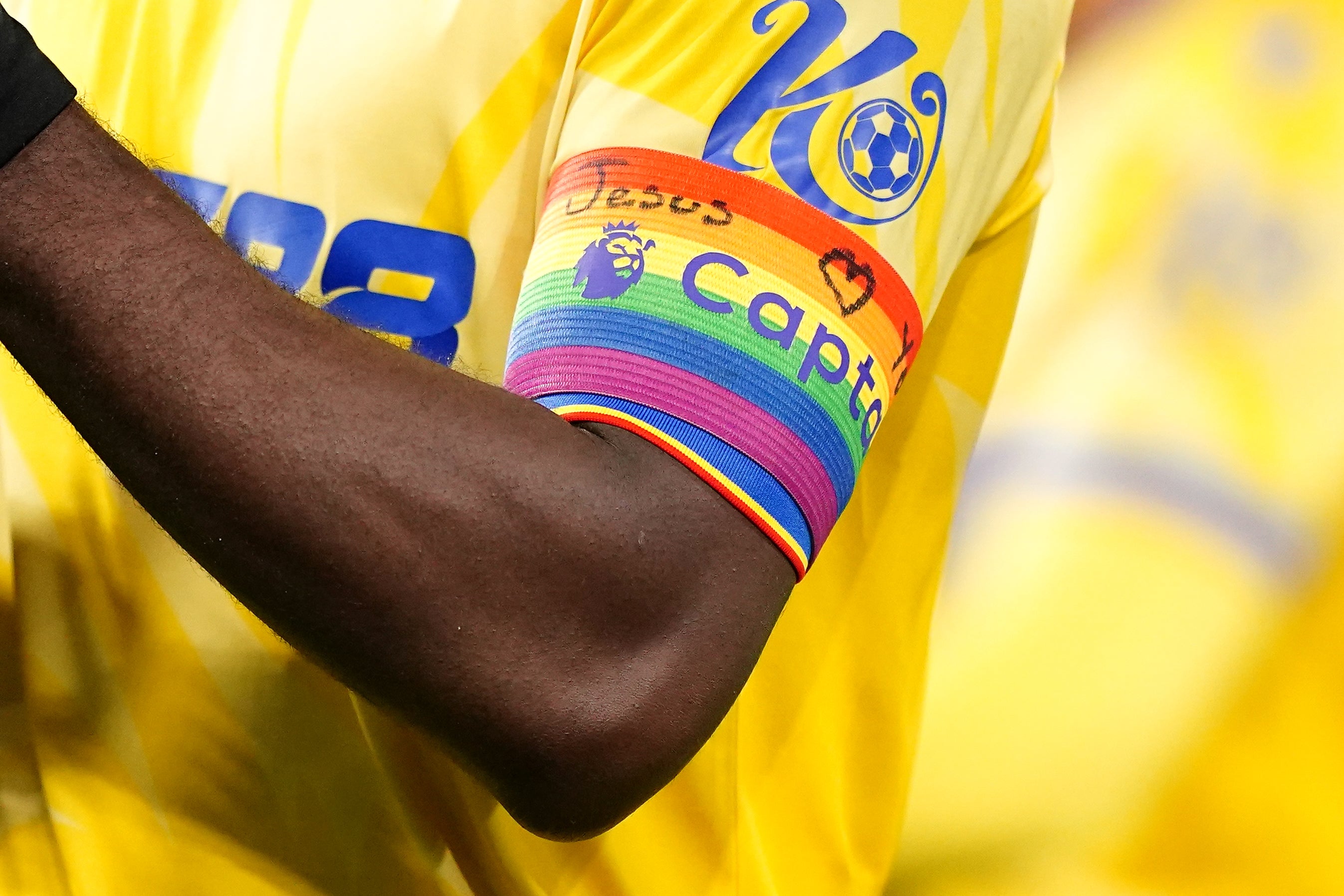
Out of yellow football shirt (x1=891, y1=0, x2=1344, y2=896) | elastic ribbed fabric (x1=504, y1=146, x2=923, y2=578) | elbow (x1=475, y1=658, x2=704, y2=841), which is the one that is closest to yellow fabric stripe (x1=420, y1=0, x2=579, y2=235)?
elastic ribbed fabric (x1=504, y1=146, x2=923, y2=578)

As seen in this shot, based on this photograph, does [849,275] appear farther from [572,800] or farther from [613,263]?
[572,800]

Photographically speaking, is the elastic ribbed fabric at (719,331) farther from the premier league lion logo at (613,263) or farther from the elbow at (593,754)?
the elbow at (593,754)

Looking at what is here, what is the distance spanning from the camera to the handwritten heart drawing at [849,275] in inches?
20.5

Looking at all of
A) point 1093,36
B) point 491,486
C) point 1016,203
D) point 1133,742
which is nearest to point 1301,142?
point 1093,36

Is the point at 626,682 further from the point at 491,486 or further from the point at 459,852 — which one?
the point at 459,852

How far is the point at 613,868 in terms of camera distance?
2.35 ft

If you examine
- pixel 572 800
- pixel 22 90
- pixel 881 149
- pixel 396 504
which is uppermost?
pixel 881 149

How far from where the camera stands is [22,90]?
0.41 metres

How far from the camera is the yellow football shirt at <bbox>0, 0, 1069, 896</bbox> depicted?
595 millimetres

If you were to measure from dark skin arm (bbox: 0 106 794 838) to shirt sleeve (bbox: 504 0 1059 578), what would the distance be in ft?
0.10

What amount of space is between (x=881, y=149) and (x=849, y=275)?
0.07m

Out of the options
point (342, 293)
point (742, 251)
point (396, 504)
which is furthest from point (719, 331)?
point (342, 293)

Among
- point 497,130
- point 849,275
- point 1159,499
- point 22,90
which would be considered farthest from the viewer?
point 1159,499

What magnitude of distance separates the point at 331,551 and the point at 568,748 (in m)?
0.14
